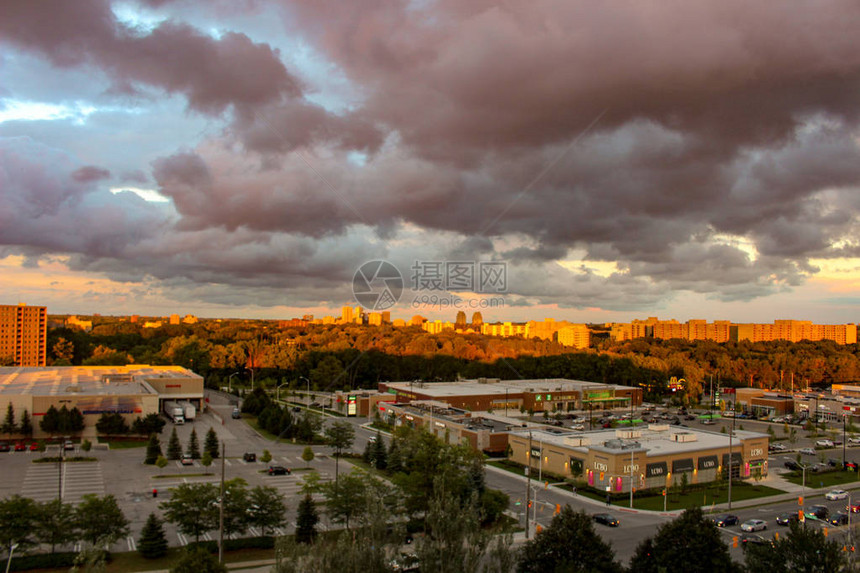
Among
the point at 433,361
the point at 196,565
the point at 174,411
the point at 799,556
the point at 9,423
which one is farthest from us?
the point at 433,361

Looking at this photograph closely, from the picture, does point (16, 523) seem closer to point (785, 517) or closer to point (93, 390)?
point (785, 517)

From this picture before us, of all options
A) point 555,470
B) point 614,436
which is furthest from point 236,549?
point 614,436

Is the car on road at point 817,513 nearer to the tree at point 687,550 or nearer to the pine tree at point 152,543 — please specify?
the tree at point 687,550

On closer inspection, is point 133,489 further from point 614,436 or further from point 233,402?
point 233,402

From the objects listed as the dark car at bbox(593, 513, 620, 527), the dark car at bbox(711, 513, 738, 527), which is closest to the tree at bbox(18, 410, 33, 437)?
the dark car at bbox(593, 513, 620, 527)

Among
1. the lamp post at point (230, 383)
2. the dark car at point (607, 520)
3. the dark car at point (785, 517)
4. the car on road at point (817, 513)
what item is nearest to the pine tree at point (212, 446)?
the dark car at point (607, 520)

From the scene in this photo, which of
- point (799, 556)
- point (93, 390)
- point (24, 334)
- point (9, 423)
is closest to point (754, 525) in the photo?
point (799, 556)

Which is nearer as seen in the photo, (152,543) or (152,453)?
(152,543)
